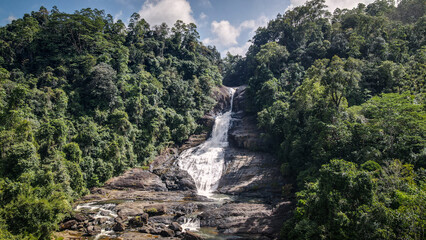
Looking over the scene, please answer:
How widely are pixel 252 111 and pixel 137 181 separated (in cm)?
2665

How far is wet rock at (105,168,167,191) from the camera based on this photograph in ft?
99.7

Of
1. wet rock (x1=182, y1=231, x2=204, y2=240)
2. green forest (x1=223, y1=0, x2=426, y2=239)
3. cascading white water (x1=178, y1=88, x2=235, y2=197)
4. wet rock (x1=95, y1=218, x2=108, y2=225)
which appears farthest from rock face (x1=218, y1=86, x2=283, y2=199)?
wet rock (x1=95, y1=218, x2=108, y2=225)

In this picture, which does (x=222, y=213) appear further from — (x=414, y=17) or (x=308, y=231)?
(x=414, y=17)

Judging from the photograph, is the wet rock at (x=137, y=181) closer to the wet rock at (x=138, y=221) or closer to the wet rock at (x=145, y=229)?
the wet rock at (x=138, y=221)

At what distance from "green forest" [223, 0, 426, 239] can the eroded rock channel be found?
3.27m

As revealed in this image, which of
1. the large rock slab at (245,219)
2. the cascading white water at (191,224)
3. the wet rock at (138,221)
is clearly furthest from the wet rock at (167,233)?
the large rock slab at (245,219)

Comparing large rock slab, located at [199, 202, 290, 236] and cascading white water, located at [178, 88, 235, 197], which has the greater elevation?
cascading white water, located at [178, 88, 235, 197]

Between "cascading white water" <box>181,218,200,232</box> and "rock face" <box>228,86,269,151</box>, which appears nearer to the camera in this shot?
"cascading white water" <box>181,218,200,232</box>

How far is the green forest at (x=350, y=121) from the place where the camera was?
39.3 ft

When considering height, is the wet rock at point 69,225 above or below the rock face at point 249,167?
below

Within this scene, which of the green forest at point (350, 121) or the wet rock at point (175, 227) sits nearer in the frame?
the green forest at point (350, 121)

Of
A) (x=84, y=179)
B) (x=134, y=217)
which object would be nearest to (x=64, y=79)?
(x=84, y=179)

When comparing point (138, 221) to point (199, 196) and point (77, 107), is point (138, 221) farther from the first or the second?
point (77, 107)

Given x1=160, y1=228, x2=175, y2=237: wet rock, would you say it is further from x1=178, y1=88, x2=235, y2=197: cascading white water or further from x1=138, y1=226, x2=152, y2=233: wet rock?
x1=178, y1=88, x2=235, y2=197: cascading white water
